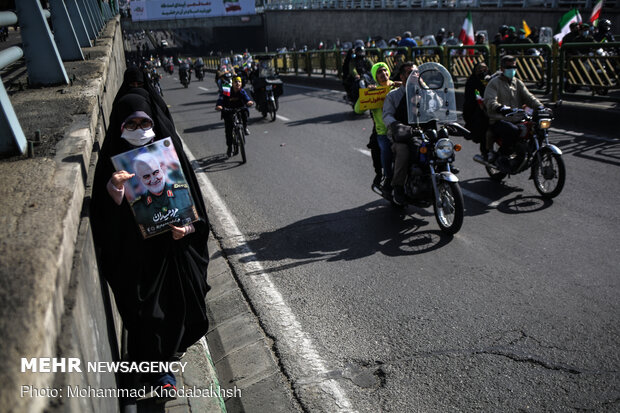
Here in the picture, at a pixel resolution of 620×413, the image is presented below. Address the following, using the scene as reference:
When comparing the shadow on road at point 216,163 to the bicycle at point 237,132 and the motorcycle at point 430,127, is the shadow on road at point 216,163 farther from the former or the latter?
the motorcycle at point 430,127

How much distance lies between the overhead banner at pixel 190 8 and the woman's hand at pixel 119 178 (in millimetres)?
78056

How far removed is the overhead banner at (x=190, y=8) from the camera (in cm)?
7631

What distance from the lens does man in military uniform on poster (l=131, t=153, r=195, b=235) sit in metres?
3.38

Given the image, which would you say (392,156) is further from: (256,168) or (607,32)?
(607,32)

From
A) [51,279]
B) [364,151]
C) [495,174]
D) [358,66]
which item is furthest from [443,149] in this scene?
[358,66]

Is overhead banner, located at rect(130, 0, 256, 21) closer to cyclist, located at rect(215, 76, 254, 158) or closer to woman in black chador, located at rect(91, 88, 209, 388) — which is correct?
cyclist, located at rect(215, 76, 254, 158)

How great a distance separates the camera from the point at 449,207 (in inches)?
259

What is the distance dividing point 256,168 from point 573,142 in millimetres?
5757

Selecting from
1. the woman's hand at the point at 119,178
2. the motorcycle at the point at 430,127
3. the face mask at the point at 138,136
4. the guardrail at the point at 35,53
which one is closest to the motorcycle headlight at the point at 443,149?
the motorcycle at the point at 430,127

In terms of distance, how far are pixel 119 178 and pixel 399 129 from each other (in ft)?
14.1

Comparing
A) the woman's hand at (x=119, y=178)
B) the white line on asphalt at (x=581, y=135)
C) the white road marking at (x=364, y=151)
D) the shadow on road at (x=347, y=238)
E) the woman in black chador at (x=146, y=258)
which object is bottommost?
the white line on asphalt at (x=581, y=135)

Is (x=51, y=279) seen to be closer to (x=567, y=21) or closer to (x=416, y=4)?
(x=567, y=21)

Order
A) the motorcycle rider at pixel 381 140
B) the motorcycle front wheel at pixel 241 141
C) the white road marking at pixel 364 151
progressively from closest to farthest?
the motorcycle rider at pixel 381 140
the white road marking at pixel 364 151
the motorcycle front wheel at pixel 241 141

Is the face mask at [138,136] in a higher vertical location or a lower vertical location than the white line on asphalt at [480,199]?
higher
